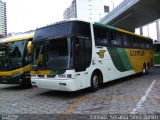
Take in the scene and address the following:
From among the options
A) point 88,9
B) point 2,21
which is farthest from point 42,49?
point 88,9

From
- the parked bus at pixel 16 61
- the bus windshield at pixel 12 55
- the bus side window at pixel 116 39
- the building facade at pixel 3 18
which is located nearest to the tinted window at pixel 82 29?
the bus side window at pixel 116 39

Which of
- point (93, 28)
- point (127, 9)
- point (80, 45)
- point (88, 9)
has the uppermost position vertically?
point (88, 9)

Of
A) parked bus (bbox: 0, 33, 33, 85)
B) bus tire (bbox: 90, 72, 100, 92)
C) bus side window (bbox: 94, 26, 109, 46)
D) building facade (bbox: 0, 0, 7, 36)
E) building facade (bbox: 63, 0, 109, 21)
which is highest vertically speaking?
building facade (bbox: 63, 0, 109, 21)

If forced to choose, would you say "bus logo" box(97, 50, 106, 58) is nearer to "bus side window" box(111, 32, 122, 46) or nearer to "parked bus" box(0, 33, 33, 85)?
"bus side window" box(111, 32, 122, 46)

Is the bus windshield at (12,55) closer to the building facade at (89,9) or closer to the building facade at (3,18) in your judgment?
the building facade at (3,18)

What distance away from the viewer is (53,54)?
9.99 m

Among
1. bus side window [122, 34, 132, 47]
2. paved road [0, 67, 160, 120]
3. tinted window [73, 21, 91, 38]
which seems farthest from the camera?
bus side window [122, 34, 132, 47]

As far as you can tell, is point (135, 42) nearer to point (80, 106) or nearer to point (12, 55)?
point (12, 55)

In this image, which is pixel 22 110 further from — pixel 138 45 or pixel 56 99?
pixel 138 45

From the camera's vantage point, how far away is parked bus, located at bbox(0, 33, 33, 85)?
493 inches

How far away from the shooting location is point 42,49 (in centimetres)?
1042

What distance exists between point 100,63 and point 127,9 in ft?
39.5

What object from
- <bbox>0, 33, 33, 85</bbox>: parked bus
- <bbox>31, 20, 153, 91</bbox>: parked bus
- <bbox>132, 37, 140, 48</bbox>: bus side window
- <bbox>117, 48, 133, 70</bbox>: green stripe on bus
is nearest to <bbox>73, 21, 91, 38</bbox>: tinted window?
<bbox>31, 20, 153, 91</bbox>: parked bus

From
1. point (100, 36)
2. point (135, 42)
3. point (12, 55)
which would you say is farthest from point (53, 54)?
point (135, 42)
